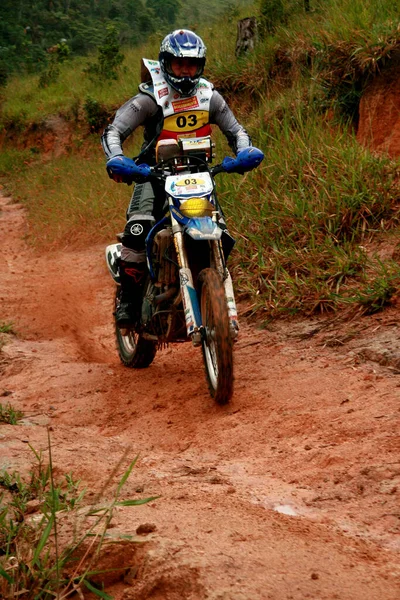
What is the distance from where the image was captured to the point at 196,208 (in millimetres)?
4559

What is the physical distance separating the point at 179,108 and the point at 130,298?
51.1 inches

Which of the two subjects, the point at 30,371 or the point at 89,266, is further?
the point at 89,266

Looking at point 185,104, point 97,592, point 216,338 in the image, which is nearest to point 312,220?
point 185,104

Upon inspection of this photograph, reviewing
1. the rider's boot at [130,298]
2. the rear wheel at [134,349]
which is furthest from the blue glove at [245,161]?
the rear wheel at [134,349]

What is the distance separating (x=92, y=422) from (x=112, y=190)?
6.90 metres

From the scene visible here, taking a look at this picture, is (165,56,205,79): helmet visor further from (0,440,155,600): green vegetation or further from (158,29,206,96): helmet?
(0,440,155,600): green vegetation

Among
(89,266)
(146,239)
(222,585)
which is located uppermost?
(146,239)

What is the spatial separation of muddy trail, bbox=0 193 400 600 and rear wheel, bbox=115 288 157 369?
0.09 metres

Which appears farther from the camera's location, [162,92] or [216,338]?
[162,92]

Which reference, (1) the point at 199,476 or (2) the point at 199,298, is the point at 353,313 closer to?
(2) the point at 199,298

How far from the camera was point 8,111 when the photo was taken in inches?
746

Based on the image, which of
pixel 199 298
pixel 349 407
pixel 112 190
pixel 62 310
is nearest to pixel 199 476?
pixel 349 407

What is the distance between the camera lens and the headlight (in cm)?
455

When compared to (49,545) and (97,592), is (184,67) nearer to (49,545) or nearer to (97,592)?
(49,545)
